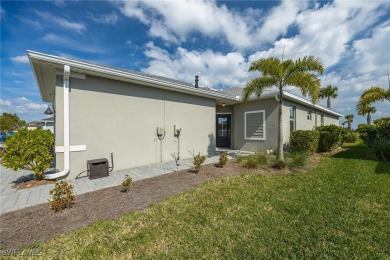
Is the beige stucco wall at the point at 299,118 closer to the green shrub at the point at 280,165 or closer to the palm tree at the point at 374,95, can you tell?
the palm tree at the point at 374,95

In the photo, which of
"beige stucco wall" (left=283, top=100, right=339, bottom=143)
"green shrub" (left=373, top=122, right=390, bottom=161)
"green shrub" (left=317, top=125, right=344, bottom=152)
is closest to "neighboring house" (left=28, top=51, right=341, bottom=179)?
"beige stucco wall" (left=283, top=100, right=339, bottom=143)

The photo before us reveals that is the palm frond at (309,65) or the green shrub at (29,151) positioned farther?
the palm frond at (309,65)

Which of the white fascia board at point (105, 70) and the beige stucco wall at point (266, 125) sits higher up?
the white fascia board at point (105, 70)

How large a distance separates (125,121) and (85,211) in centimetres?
365

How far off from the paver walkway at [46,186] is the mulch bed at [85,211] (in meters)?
0.37

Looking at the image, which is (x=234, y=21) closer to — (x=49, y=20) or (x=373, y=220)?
(x=49, y=20)

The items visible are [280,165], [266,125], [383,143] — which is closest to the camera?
[280,165]

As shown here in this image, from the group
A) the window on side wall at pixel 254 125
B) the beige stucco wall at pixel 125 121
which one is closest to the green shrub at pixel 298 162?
the window on side wall at pixel 254 125

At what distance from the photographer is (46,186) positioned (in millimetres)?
4984

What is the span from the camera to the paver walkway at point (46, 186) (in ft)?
13.3

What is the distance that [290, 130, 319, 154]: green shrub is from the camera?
926 cm

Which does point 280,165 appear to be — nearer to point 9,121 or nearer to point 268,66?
point 268,66

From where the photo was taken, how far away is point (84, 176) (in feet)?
19.0

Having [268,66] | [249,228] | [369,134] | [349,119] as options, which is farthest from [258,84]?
[349,119]
